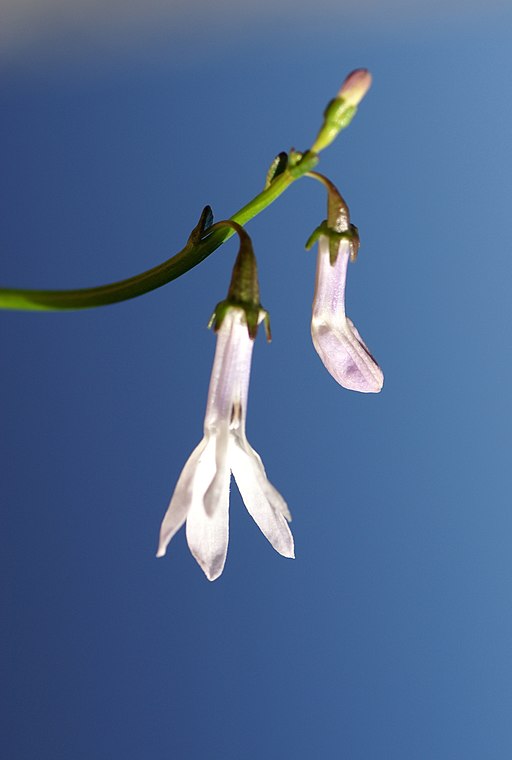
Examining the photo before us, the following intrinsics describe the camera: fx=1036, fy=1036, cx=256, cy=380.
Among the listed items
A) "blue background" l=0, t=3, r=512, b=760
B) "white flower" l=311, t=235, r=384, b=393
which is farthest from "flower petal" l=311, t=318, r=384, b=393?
"blue background" l=0, t=3, r=512, b=760

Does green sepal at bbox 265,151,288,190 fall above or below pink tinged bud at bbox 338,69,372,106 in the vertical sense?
below

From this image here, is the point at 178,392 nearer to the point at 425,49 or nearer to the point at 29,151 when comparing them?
the point at 29,151

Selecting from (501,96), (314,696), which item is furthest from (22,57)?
(314,696)

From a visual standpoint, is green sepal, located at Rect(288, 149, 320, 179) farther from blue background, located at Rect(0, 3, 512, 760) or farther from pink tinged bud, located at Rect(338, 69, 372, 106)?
blue background, located at Rect(0, 3, 512, 760)

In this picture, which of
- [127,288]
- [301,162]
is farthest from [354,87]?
[127,288]

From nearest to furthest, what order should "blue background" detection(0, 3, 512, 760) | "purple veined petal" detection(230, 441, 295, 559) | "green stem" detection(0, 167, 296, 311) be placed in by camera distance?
"green stem" detection(0, 167, 296, 311) → "purple veined petal" detection(230, 441, 295, 559) → "blue background" detection(0, 3, 512, 760)

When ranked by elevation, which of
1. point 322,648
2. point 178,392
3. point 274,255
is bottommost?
point 322,648

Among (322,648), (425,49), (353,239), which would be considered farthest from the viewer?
(425,49)

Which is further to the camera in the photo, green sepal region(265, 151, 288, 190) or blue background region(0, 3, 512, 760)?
blue background region(0, 3, 512, 760)

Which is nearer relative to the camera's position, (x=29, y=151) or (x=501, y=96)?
(x=501, y=96)
